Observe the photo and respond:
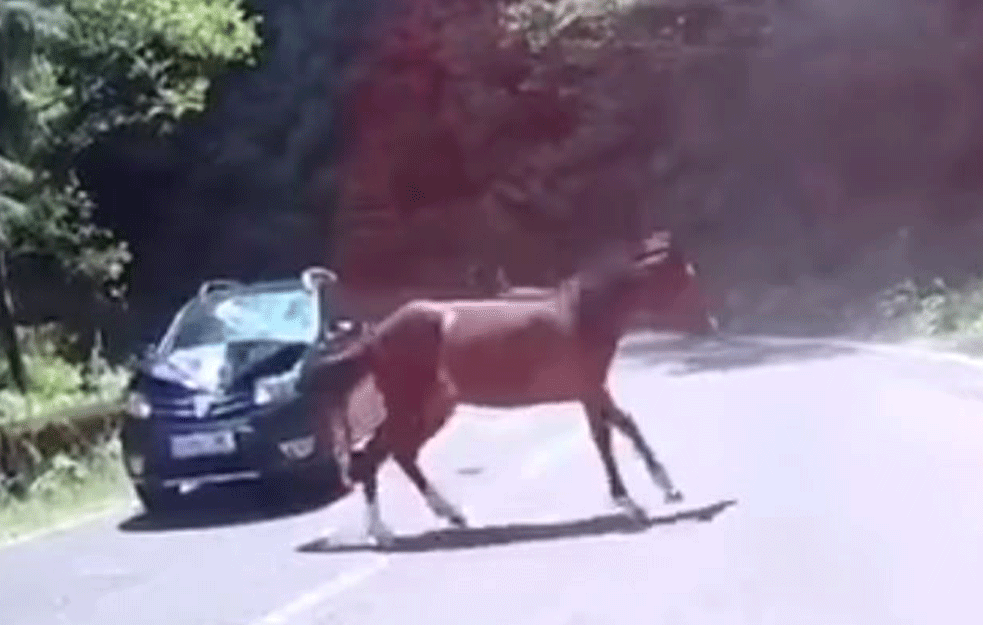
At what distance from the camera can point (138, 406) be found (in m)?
18.6

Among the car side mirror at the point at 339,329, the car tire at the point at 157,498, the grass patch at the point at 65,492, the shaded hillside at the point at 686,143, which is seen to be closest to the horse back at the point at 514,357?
the car side mirror at the point at 339,329

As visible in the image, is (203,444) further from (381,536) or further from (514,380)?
(514,380)

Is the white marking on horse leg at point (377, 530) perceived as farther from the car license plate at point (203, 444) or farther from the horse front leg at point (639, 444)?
the car license plate at point (203, 444)

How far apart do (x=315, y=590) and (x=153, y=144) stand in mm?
39204

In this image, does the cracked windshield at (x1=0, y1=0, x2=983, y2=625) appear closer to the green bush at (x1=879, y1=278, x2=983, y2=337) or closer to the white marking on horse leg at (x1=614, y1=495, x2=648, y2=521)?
the white marking on horse leg at (x1=614, y1=495, x2=648, y2=521)

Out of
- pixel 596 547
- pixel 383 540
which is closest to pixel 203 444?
pixel 383 540

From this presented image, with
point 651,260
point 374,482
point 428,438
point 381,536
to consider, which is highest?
point 651,260

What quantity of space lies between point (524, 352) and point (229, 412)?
4.14 metres

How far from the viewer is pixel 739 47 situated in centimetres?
5225

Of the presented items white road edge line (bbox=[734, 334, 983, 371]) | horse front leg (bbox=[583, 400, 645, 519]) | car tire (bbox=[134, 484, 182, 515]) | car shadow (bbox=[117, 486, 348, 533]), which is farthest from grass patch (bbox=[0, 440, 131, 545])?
white road edge line (bbox=[734, 334, 983, 371])

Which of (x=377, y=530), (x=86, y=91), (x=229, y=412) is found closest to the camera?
(x=377, y=530)

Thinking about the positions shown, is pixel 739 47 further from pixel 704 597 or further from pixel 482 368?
pixel 704 597

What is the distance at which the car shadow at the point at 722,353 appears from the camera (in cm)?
3394

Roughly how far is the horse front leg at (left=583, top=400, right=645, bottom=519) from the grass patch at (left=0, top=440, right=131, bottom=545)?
17.8ft
